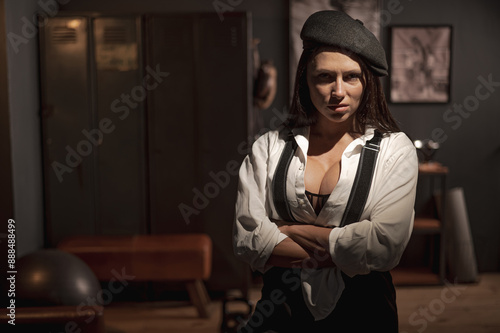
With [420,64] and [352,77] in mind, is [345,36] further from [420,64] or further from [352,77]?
[420,64]

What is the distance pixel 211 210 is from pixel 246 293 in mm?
659

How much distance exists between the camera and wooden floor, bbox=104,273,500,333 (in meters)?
3.25

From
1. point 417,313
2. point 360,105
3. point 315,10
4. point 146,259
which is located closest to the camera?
point 360,105

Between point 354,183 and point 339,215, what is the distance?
0.27ft

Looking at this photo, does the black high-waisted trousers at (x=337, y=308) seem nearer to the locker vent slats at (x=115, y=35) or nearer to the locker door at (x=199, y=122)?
the locker door at (x=199, y=122)

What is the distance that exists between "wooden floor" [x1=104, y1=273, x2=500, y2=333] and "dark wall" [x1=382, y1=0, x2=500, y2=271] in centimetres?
66

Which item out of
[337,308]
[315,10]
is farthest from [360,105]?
[315,10]

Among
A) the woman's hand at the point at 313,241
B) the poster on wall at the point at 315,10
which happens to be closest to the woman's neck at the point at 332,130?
the woman's hand at the point at 313,241

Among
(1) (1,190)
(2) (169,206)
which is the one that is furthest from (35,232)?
(2) (169,206)

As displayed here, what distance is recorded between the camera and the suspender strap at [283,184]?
123 centimetres

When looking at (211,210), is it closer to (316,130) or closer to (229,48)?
(229,48)

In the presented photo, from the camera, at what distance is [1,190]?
3152mm

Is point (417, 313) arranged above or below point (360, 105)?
below

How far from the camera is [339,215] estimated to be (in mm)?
1194
